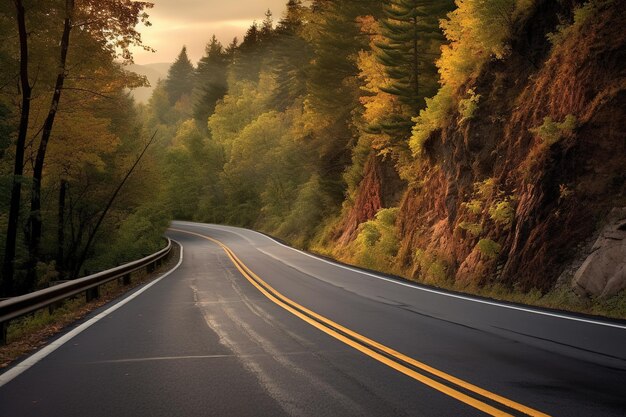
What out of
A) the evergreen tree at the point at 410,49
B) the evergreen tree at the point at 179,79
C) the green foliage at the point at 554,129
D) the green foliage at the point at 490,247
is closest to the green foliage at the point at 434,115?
the evergreen tree at the point at 410,49

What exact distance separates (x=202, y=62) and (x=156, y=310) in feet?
310

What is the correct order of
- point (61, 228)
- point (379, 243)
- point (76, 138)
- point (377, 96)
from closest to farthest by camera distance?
point (76, 138)
point (379, 243)
point (61, 228)
point (377, 96)

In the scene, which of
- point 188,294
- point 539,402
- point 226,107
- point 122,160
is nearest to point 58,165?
point 122,160

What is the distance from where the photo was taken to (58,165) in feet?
71.4

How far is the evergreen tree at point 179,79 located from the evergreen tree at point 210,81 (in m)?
24.3

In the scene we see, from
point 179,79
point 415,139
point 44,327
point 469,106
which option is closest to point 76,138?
point 44,327

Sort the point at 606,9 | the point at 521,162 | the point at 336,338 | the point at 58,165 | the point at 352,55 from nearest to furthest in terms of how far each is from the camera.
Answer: the point at 336,338, the point at 606,9, the point at 521,162, the point at 58,165, the point at 352,55

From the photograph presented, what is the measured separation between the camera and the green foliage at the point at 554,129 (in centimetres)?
1409

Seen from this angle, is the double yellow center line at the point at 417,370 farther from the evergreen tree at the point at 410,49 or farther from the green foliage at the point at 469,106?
the evergreen tree at the point at 410,49

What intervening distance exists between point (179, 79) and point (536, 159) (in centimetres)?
12055

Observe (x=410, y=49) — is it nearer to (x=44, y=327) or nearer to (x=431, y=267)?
(x=431, y=267)

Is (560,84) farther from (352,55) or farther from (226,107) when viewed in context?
(226,107)

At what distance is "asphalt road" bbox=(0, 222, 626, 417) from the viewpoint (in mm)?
4699

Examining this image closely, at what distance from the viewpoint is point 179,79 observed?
125625mm
